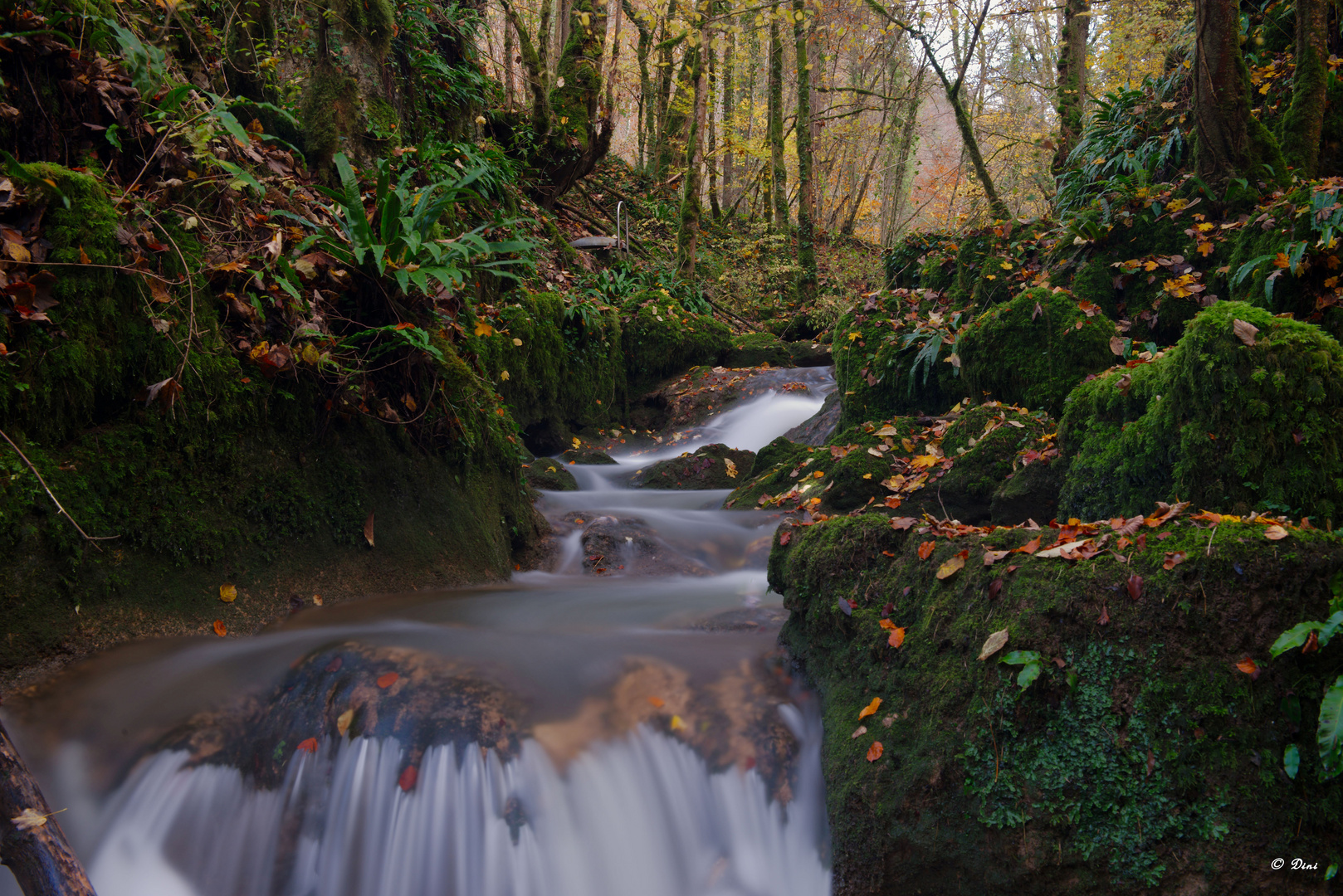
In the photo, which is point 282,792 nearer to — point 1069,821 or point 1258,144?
point 1069,821

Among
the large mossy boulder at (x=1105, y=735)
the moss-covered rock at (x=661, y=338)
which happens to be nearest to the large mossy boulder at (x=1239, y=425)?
the large mossy boulder at (x=1105, y=735)

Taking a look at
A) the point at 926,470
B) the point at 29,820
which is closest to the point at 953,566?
the point at 926,470

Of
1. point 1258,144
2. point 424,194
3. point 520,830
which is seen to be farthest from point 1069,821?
point 1258,144

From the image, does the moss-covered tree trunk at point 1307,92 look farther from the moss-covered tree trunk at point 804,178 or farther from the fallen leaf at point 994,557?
the moss-covered tree trunk at point 804,178

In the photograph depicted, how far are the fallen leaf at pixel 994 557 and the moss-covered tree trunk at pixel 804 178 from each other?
13.5 meters

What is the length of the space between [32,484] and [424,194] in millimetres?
2366

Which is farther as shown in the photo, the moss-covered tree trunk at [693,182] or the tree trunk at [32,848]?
the moss-covered tree trunk at [693,182]

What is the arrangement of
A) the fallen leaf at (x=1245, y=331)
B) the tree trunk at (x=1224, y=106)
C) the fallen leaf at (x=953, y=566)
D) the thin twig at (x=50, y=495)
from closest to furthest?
the thin twig at (x=50, y=495) < the fallen leaf at (x=953, y=566) < the fallen leaf at (x=1245, y=331) < the tree trunk at (x=1224, y=106)

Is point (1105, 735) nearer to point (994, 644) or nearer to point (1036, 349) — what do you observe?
point (994, 644)

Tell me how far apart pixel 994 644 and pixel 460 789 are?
2190mm

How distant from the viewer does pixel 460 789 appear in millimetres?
2926

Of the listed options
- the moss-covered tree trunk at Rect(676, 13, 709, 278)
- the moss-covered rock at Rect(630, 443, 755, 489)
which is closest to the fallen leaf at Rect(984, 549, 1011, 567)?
the moss-covered rock at Rect(630, 443, 755, 489)

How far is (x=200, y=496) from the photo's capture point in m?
3.58

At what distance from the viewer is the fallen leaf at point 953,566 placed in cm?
303
